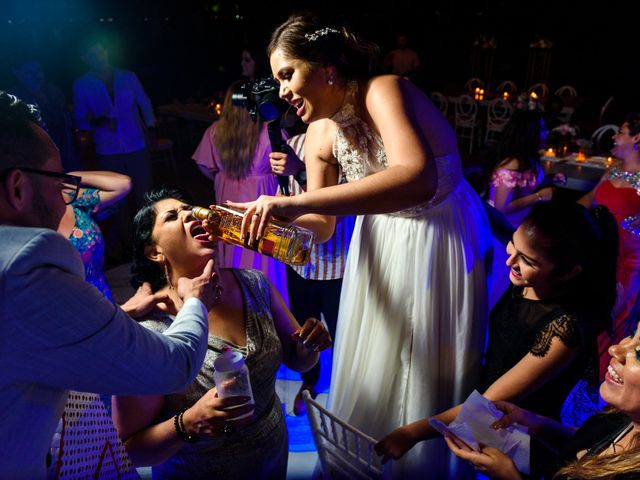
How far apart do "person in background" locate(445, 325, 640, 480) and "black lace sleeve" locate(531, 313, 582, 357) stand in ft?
0.62

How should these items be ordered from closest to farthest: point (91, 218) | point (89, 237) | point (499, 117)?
point (89, 237), point (91, 218), point (499, 117)

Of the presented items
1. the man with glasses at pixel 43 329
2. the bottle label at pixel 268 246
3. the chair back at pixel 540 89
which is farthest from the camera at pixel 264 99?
the chair back at pixel 540 89

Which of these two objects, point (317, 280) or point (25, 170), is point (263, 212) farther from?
point (317, 280)

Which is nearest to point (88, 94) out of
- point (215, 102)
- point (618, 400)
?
point (215, 102)

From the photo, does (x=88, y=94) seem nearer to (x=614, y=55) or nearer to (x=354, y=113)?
(x=354, y=113)

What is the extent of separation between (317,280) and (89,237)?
1229 millimetres

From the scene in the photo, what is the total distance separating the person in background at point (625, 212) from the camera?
280cm

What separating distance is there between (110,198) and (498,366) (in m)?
1.93

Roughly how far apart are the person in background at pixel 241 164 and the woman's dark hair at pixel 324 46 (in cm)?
160

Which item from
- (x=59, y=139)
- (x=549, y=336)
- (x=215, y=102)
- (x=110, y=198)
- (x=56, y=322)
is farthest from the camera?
(x=215, y=102)

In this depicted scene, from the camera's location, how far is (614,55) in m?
12.1

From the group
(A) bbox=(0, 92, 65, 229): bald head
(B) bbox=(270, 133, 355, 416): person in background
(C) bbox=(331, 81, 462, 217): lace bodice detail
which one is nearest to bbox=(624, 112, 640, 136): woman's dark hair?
(B) bbox=(270, 133, 355, 416): person in background

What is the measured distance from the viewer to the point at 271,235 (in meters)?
1.61

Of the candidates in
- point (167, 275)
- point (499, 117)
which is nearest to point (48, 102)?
point (167, 275)
